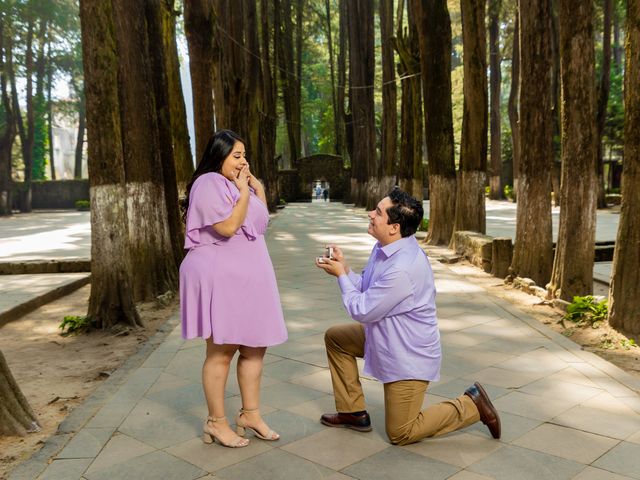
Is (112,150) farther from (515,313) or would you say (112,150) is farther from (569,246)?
(569,246)

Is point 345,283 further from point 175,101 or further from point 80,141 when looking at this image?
point 80,141

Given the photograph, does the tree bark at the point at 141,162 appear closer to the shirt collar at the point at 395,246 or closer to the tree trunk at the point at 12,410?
the tree trunk at the point at 12,410

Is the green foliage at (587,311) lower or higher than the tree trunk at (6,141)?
lower

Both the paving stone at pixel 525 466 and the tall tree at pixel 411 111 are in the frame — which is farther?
the tall tree at pixel 411 111

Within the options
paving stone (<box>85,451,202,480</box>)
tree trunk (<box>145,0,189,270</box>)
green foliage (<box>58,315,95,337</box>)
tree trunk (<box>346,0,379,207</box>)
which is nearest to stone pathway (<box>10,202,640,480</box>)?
paving stone (<box>85,451,202,480</box>)

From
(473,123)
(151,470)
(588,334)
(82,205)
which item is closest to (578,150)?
(588,334)

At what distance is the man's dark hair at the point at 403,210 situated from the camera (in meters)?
3.57

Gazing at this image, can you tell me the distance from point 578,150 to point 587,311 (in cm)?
193

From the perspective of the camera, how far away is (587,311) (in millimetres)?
7016

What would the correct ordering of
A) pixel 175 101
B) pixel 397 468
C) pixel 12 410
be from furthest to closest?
pixel 175 101 → pixel 12 410 → pixel 397 468

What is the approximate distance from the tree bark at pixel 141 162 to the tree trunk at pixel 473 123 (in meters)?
6.76

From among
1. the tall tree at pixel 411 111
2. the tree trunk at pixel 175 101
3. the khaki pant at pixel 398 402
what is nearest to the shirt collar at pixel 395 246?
the khaki pant at pixel 398 402

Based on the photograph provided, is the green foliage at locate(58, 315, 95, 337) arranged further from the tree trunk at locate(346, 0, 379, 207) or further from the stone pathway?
the tree trunk at locate(346, 0, 379, 207)

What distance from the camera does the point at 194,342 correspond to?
20.6 feet
